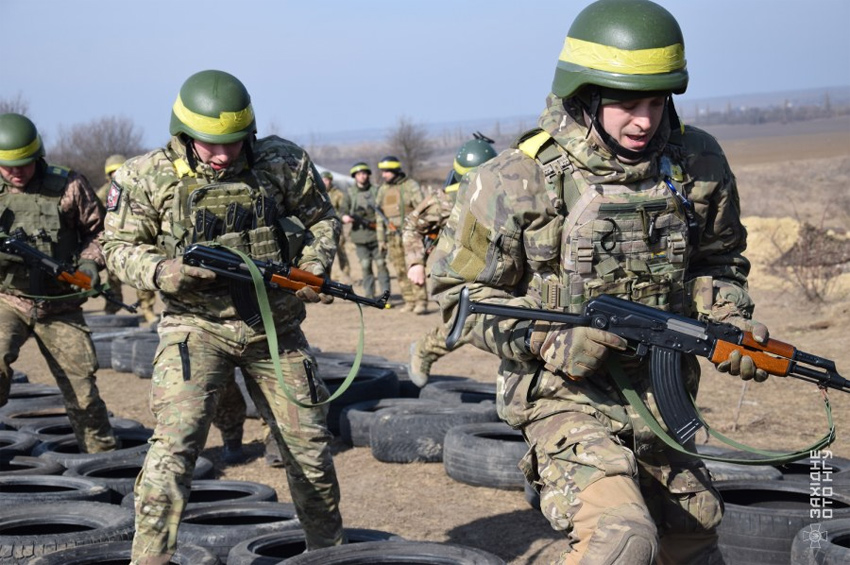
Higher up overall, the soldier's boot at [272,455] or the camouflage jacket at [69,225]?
the camouflage jacket at [69,225]

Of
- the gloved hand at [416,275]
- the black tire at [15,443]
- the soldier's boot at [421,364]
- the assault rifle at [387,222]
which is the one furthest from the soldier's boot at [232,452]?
the assault rifle at [387,222]

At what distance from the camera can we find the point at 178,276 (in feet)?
17.7

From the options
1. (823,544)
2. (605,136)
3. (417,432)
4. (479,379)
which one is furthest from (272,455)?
(605,136)

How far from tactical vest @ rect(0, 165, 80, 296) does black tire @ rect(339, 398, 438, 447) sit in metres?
2.41

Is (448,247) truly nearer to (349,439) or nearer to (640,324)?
(640,324)

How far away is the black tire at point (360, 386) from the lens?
373 inches

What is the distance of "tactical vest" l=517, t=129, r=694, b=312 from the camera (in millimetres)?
3945

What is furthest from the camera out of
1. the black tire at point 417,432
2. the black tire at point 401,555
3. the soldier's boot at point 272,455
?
the soldier's boot at point 272,455

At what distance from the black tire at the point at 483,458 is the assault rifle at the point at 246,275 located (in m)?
2.21

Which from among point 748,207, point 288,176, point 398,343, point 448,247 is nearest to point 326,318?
point 398,343

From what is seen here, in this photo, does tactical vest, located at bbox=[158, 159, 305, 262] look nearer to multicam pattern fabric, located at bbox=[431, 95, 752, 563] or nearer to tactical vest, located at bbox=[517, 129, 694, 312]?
multicam pattern fabric, located at bbox=[431, 95, 752, 563]

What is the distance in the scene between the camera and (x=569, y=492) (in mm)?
3713

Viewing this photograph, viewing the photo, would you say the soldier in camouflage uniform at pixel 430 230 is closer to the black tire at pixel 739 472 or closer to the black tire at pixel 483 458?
the black tire at pixel 483 458

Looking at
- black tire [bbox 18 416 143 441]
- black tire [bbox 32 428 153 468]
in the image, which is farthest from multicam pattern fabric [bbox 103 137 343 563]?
black tire [bbox 18 416 143 441]
